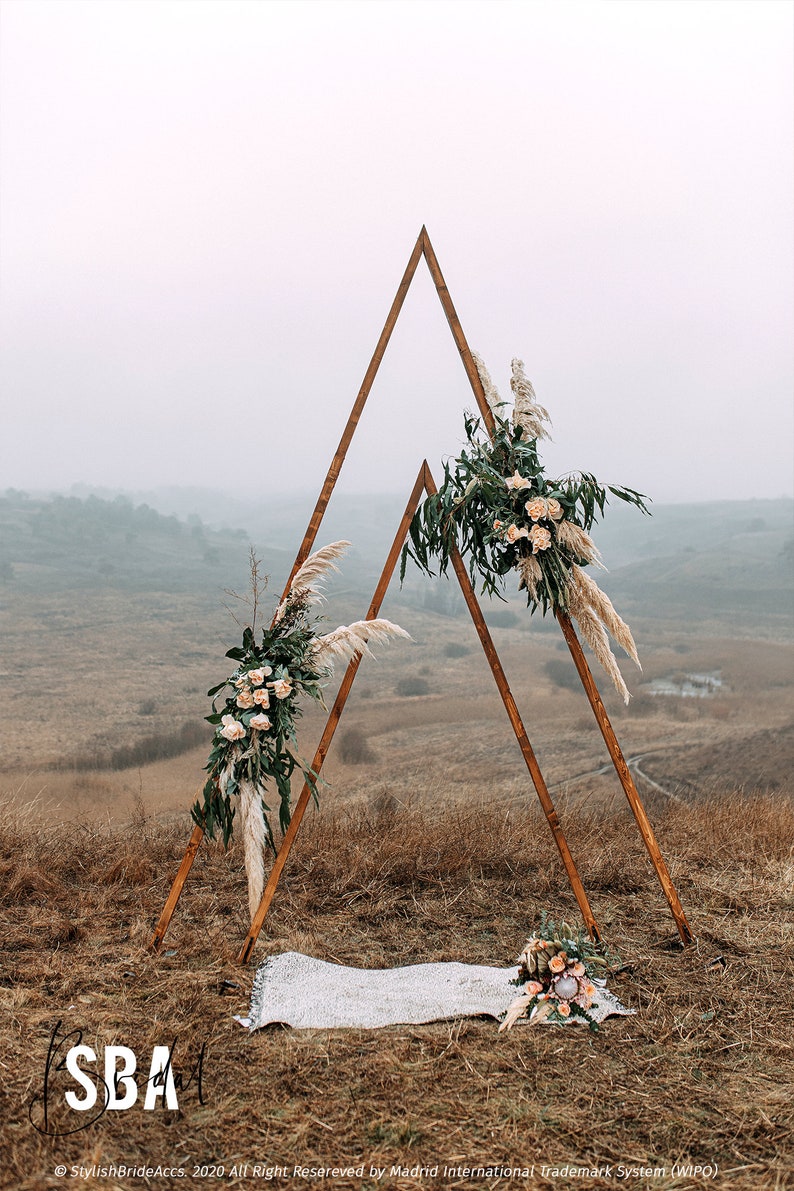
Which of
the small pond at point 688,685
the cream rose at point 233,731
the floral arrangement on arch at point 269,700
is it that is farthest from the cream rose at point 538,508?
the small pond at point 688,685

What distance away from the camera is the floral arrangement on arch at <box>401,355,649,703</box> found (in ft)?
16.1

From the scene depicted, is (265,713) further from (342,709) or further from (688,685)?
(688,685)

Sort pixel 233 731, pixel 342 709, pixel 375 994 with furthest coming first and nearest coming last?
pixel 342 709 → pixel 233 731 → pixel 375 994

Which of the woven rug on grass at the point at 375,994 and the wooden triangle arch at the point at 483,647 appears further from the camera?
the wooden triangle arch at the point at 483,647

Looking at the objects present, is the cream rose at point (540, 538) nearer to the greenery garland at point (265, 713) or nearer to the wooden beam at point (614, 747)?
the wooden beam at point (614, 747)

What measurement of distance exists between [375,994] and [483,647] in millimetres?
1999

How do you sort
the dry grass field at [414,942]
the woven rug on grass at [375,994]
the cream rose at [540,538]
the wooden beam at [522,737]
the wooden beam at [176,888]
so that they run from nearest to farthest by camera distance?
the dry grass field at [414,942] < the woven rug on grass at [375,994] < the cream rose at [540,538] < the wooden beam at [176,888] < the wooden beam at [522,737]

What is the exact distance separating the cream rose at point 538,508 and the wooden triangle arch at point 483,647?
56 centimetres

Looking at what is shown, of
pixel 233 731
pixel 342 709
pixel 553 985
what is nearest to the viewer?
pixel 553 985

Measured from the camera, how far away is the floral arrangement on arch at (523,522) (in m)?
4.91

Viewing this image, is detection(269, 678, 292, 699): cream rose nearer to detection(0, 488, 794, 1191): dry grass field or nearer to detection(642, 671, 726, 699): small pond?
detection(0, 488, 794, 1191): dry grass field

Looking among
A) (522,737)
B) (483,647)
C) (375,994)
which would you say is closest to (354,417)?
(483,647)

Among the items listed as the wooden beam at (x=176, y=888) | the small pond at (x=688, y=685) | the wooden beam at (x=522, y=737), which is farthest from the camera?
the small pond at (x=688, y=685)

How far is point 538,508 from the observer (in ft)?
16.0
